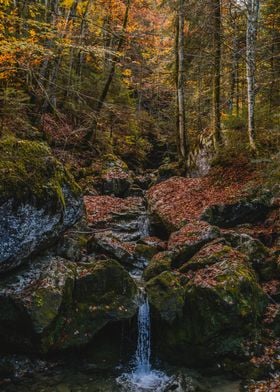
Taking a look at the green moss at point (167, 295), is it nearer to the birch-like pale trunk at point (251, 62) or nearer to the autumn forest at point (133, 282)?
the autumn forest at point (133, 282)

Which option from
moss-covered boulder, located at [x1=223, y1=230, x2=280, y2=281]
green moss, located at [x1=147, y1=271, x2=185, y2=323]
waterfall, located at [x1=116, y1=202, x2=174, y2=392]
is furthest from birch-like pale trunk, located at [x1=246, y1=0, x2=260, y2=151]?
waterfall, located at [x1=116, y1=202, x2=174, y2=392]

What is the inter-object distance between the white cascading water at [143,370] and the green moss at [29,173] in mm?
3431

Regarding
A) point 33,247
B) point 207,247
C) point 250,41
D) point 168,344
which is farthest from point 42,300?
point 250,41

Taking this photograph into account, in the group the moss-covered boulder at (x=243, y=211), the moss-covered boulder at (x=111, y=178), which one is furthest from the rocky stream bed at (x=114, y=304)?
the moss-covered boulder at (x=111, y=178)

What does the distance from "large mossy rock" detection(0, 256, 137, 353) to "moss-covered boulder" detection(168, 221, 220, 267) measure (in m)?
1.89

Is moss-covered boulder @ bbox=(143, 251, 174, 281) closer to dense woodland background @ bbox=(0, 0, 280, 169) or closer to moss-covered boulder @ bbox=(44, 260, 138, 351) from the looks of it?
moss-covered boulder @ bbox=(44, 260, 138, 351)

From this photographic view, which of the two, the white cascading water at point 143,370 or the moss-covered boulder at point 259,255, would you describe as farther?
the moss-covered boulder at point 259,255

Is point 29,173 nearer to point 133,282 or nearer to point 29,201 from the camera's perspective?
point 29,201

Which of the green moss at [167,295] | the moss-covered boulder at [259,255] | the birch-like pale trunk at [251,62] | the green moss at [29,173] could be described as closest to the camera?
the green moss at [29,173]

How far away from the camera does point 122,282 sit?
9117 millimetres

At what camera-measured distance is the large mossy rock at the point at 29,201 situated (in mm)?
7840

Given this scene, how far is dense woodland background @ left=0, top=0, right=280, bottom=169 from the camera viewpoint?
13.0 metres

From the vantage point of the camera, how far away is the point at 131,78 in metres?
29.6

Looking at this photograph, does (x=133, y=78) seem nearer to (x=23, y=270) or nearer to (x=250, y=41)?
(x=250, y=41)
